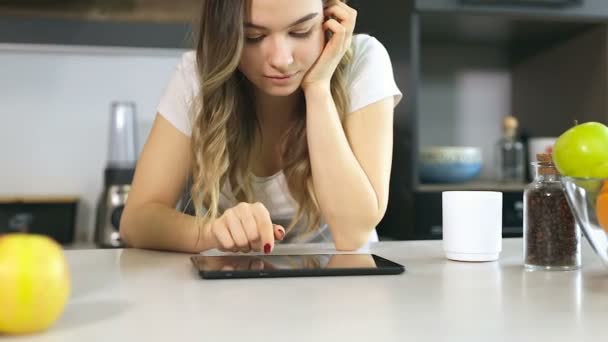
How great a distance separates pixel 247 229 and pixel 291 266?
139 millimetres

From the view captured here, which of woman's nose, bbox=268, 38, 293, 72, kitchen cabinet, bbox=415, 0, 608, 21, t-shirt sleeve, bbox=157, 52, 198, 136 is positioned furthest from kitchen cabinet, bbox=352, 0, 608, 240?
woman's nose, bbox=268, 38, 293, 72

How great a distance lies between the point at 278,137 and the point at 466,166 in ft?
3.86

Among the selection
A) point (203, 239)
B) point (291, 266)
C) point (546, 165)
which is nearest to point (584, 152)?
point (546, 165)

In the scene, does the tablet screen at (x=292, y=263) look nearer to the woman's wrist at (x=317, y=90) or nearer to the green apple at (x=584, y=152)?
the green apple at (x=584, y=152)

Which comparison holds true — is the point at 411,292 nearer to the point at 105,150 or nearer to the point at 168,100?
the point at 168,100

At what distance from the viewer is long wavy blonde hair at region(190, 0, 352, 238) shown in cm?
130

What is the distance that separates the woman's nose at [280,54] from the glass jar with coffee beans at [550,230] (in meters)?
0.53

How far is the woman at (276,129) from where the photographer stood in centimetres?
129

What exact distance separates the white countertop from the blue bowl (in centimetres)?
164

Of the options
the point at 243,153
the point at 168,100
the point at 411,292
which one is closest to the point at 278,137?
the point at 243,153

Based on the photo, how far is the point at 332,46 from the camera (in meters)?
1.43

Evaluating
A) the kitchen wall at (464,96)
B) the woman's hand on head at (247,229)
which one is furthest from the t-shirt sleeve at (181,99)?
the kitchen wall at (464,96)

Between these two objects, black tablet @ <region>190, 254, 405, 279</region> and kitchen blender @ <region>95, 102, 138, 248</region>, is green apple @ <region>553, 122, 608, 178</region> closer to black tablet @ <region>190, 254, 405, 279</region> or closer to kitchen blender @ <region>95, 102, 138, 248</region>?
black tablet @ <region>190, 254, 405, 279</region>

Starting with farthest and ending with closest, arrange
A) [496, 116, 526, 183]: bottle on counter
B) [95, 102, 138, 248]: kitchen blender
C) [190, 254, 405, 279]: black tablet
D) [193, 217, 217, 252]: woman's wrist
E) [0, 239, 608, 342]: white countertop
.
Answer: [496, 116, 526, 183]: bottle on counter, [95, 102, 138, 248]: kitchen blender, [193, 217, 217, 252]: woman's wrist, [190, 254, 405, 279]: black tablet, [0, 239, 608, 342]: white countertop
